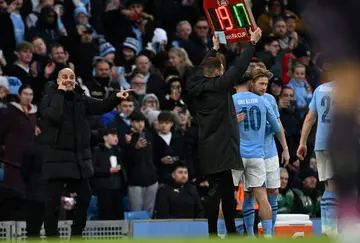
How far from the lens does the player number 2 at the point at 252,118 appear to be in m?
14.7

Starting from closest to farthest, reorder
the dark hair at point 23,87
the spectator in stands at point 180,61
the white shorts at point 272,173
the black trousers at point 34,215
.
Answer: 1. the white shorts at point 272,173
2. the black trousers at point 34,215
3. the dark hair at point 23,87
4. the spectator in stands at point 180,61

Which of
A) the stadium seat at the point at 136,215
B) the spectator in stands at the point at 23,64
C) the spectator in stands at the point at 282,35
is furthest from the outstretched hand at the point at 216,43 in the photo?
the spectator in stands at the point at 282,35

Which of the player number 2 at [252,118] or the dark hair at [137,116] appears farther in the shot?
the dark hair at [137,116]

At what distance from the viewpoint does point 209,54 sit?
14.1 m

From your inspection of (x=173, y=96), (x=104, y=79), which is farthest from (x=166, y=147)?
(x=104, y=79)

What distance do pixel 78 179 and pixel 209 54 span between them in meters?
2.24

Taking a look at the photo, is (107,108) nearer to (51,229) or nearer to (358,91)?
(51,229)

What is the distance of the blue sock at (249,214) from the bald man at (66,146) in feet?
7.06

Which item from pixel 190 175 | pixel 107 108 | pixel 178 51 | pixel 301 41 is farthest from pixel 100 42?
pixel 107 108

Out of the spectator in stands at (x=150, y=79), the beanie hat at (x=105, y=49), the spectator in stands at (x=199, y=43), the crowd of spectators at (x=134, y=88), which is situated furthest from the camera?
the spectator in stands at (x=199, y=43)

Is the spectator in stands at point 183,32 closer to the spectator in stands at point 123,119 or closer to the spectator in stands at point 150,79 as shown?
the spectator in stands at point 150,79

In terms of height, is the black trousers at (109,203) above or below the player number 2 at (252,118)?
below

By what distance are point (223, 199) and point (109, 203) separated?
4.13m

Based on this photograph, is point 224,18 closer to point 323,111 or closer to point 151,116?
point 323,111
